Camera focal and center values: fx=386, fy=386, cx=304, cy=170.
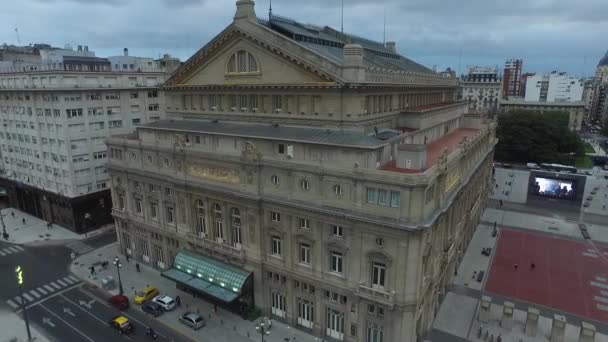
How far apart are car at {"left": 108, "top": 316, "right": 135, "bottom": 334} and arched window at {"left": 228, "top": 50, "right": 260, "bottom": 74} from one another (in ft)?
105

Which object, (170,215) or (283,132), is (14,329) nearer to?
(170,215)

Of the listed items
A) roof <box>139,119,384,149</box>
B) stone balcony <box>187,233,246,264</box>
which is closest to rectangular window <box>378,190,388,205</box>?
roof <box>139,119,384,149</box>

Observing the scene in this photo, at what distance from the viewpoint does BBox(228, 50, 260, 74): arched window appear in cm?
4722

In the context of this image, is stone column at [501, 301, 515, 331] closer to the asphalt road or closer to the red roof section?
the red roof section

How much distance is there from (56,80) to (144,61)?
49307 millimetres

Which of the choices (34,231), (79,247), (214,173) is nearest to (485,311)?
(214,173)

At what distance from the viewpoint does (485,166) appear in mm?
74250

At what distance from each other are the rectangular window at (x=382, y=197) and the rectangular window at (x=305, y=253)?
387 inches

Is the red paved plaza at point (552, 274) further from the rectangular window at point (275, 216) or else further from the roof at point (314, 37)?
the roof at point (314, 37)

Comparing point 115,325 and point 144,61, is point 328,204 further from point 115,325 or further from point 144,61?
point 144,61

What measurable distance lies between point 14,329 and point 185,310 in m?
18.7

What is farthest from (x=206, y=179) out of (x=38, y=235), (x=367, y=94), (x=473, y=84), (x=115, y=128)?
(x=473, y=84)

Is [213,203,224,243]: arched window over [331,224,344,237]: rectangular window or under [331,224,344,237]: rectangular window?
under

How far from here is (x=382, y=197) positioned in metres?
34.9
